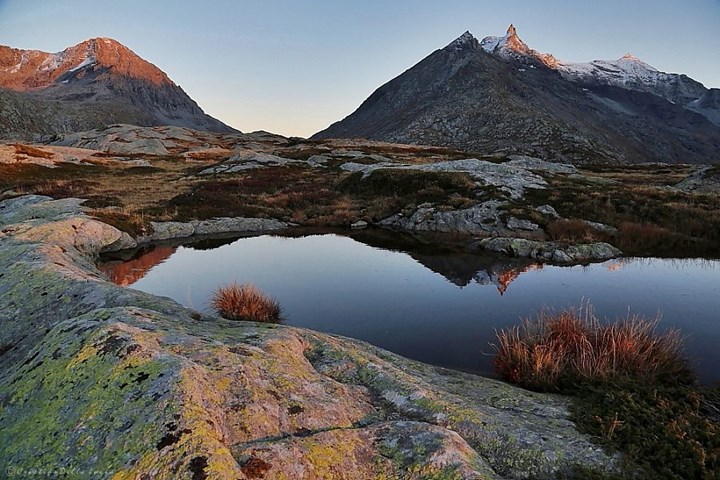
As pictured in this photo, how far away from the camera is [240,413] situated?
5199 mm

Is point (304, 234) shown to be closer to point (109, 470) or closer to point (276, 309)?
point (276, 309)

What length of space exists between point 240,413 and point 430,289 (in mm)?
15807

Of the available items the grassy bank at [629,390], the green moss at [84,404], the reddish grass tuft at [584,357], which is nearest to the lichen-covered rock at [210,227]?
the green moss at [84,404]

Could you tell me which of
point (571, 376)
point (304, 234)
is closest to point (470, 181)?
point (304, 234)

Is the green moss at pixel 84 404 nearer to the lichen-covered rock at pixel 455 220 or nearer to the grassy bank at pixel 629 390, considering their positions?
the grassy bank at pixel 629 390

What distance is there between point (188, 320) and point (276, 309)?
7.14m

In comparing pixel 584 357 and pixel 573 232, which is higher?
pixel 573 232

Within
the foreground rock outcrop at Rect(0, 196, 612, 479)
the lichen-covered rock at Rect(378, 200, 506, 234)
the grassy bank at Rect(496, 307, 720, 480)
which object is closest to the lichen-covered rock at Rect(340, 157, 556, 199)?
the lichen-covered rock at Rect(378, 200, 506, 234)

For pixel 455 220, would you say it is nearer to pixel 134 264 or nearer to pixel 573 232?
pixel 573 232

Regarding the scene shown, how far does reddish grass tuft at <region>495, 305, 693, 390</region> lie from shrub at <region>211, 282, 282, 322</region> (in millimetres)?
8055

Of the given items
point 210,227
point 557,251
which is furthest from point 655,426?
point 210,227

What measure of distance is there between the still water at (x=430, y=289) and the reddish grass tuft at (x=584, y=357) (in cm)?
120

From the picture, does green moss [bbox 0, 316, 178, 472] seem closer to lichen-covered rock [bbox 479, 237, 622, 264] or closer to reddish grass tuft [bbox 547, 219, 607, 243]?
lichen-covered rock [bbox 479, 237, 622, 264]

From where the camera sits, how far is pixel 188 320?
919cm
